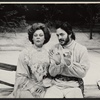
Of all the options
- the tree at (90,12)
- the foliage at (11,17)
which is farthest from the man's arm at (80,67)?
the foliage at (11,17)

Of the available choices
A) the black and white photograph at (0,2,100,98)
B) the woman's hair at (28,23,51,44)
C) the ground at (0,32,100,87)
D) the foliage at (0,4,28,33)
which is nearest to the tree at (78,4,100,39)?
the black and white photograph at (0,2,100,98)

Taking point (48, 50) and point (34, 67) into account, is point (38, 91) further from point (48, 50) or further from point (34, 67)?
point (48, 50)

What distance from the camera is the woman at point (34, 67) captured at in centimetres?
267

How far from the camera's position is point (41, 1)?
2727 millimetres

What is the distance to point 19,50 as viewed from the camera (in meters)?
2.72

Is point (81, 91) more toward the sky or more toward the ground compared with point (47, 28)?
more toward the ground

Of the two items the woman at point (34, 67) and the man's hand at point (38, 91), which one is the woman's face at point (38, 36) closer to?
the woman at point (34, 67)

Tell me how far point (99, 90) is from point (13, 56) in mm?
1074

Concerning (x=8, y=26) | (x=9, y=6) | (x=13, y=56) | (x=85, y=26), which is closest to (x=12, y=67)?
(x=13, y=56)

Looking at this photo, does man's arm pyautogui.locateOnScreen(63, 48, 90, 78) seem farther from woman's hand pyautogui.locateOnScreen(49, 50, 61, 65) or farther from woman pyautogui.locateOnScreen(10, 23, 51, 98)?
woman pyautogui.locateOnScreen(10, 23, 51, 98)

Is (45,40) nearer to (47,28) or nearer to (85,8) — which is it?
(47,28)

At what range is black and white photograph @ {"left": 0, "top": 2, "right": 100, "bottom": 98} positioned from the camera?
8.84ft

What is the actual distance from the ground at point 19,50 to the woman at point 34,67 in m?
0.06

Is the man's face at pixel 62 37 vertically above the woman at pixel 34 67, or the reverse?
the man's face at pixel 62 37
